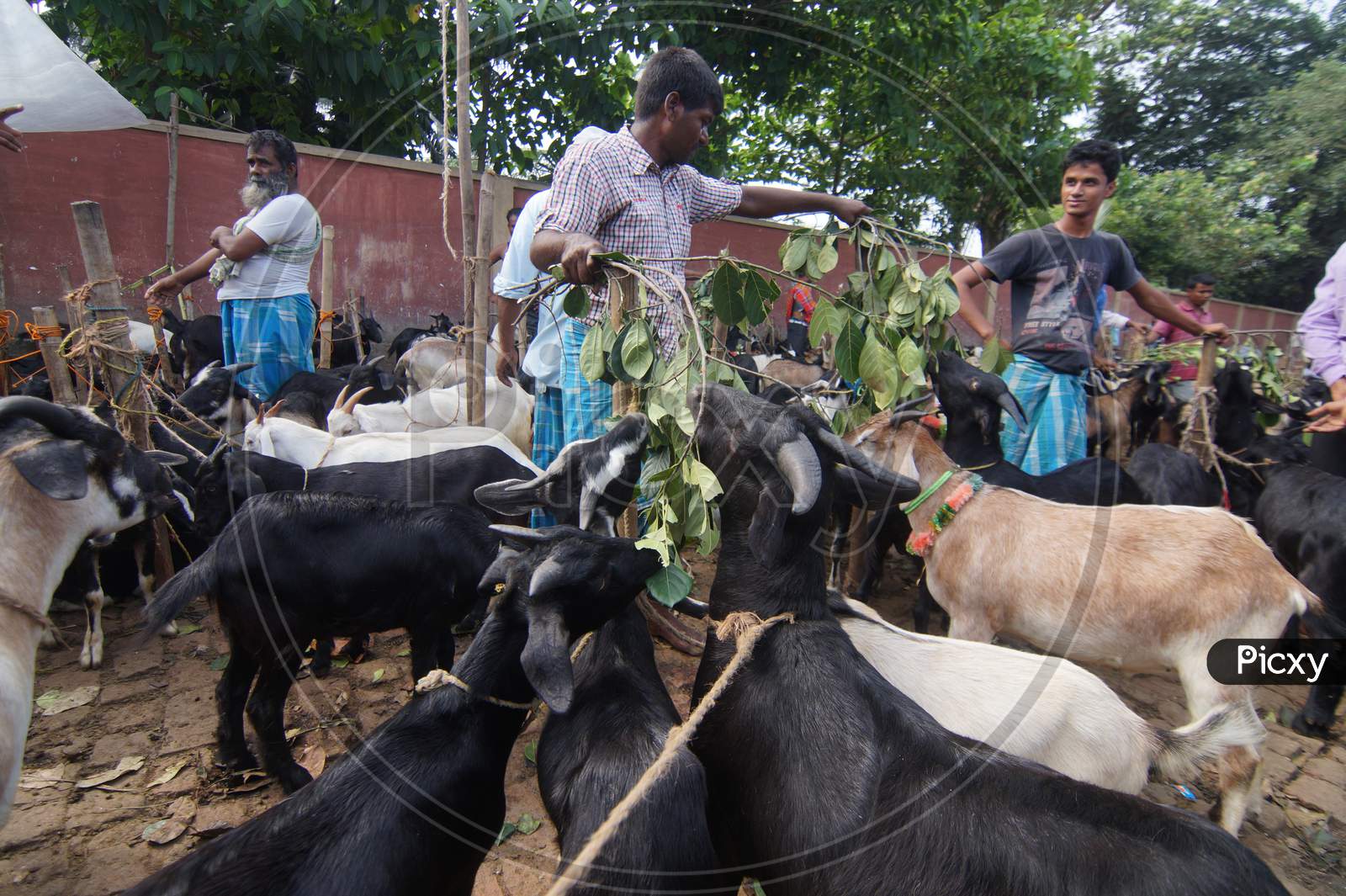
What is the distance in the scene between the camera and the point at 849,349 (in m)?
3.02

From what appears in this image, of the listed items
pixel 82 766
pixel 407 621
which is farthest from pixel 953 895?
pixel 82 766

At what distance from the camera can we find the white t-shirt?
5.04 meters

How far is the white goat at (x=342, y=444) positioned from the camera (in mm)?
4676

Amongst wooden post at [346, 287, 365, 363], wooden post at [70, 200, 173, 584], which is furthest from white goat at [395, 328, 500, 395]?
wooden post at [70, 200, 173, 584]

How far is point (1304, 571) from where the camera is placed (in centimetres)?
451

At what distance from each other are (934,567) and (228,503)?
3600 mm

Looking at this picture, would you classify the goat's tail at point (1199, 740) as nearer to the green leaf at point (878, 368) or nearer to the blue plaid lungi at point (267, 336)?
the green leaf at point (878, 368)

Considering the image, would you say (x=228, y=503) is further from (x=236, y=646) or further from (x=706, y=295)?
(x=706, y=295)

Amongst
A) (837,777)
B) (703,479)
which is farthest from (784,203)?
(837,777)

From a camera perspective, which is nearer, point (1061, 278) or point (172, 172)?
point (1061, 278)

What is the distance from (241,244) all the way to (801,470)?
430 cm

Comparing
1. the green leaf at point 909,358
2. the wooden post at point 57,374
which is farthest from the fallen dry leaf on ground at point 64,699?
the green leaf at point 909,358

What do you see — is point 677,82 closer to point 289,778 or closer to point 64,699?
point 289,778

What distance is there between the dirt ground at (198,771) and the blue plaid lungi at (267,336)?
183 centimetres
